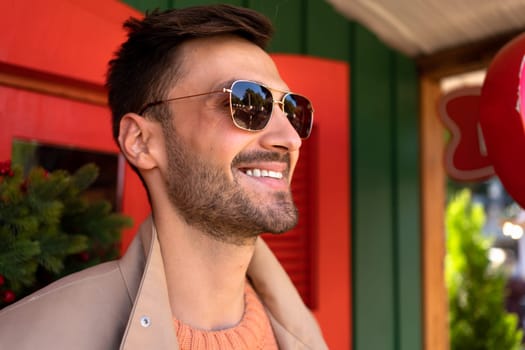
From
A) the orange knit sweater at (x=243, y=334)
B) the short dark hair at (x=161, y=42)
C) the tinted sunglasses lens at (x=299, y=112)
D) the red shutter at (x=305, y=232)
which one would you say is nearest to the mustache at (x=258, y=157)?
the tinted sunglasses lens at (x=299, y=112)

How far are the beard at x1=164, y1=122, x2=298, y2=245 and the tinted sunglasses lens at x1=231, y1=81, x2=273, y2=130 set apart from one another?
0.26ft

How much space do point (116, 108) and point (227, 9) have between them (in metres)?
0.43

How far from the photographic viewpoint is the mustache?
51.6 inches

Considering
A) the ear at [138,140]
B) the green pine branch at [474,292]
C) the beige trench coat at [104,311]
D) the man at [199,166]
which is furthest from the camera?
the green pine branch at [474,292]

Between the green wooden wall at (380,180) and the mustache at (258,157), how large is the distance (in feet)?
4.34

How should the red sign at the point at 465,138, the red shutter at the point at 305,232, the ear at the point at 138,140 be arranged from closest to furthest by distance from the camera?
the ear at the point at 138,140 < the red sign at the point at 465,138 < the red shutter at the point at 305,232

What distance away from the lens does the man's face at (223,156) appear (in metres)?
1.29

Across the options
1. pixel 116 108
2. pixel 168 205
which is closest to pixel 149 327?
pixel 168 205

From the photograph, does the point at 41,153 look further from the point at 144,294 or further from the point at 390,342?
the point at 390,342

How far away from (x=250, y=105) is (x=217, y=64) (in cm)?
16

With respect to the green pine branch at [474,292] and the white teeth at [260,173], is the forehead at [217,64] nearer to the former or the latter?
the white teeth at [260,173]

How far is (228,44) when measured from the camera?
141 cm

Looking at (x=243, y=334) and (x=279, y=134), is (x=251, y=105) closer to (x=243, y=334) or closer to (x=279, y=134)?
(x=279, y=134)

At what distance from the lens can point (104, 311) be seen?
1.19m
